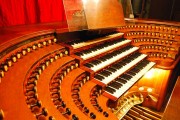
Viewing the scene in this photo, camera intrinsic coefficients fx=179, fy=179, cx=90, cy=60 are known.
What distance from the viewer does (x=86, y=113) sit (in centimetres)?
171

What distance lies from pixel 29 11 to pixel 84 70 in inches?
62.1

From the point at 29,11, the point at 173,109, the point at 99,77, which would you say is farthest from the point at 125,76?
the point at 29,11

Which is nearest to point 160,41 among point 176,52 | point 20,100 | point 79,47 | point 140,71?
point 176,52

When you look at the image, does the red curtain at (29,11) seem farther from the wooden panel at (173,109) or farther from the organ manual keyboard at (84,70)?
the wooden panel at (173,109)

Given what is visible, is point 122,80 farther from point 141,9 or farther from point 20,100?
point 141,9

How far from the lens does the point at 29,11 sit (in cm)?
314

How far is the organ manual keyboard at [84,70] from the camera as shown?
1532mm

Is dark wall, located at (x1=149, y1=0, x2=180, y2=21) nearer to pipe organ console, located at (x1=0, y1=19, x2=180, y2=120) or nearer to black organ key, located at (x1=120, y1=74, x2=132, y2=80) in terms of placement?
pipe organ console, located at (x1=0, y1=19, x2=180, y2=120)

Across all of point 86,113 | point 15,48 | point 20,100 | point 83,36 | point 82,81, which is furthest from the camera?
point 83,36

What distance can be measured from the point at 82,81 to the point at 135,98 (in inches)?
71.7

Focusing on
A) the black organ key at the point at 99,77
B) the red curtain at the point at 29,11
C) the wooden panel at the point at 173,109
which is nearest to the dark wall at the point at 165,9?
the red curtain at the point at 29,11

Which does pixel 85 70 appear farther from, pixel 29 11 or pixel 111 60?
pixel 29 11

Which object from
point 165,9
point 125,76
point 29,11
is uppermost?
→ point 29,11

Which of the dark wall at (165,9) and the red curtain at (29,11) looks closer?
the red curtain at (29,11)
